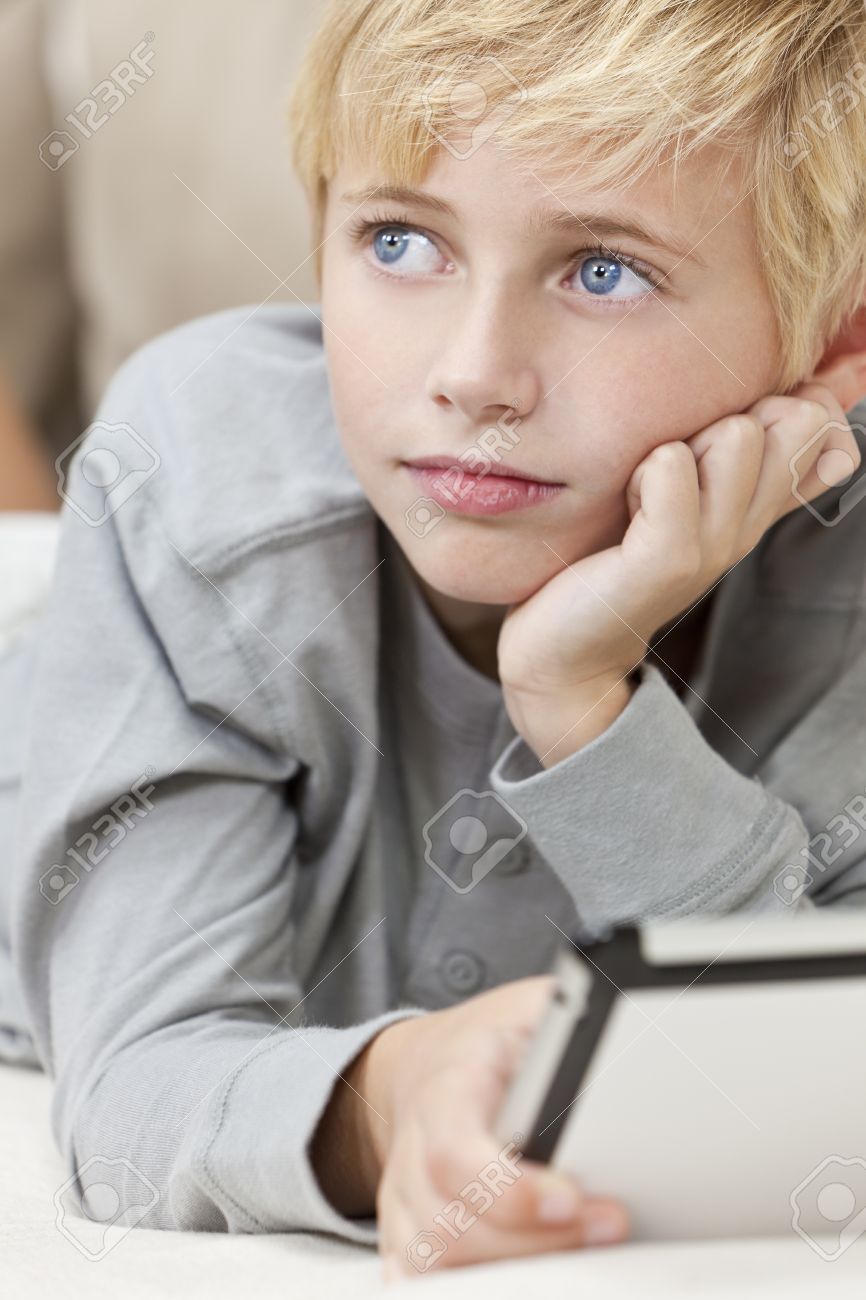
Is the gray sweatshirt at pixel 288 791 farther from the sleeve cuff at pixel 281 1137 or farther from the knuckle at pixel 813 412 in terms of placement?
the knuckle at pixel 813 412

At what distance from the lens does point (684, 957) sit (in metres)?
0.46

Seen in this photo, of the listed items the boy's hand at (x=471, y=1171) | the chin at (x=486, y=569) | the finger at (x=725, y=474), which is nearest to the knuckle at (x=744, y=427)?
the finger at (x=725, y=474)

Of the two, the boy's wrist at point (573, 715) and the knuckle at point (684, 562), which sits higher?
the knuckle at point (684, 562)

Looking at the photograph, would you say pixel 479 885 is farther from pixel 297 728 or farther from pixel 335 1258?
pixel 335 1258

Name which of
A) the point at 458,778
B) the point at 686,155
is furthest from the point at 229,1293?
the point at 686,155

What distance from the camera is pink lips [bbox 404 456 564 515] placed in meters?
0.74

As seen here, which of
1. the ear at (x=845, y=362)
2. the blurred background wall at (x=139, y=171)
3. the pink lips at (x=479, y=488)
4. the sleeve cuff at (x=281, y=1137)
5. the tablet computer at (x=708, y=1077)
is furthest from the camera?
the blurred background wall at (x=139, y=171)

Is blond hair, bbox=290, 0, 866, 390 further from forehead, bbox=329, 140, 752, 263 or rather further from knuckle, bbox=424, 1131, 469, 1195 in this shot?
knuckle, bbox=424, 1131, 469, 1195

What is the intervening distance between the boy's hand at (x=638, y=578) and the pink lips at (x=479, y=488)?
0.05 meters

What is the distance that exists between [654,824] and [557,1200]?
0.85 ft

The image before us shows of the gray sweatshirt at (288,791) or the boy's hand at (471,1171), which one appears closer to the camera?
the boy's hand at (471,1171)

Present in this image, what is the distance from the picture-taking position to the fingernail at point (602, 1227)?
0.52 m

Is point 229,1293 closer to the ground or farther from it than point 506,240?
closer to the ground

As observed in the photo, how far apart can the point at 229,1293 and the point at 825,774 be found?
0.44 metres
